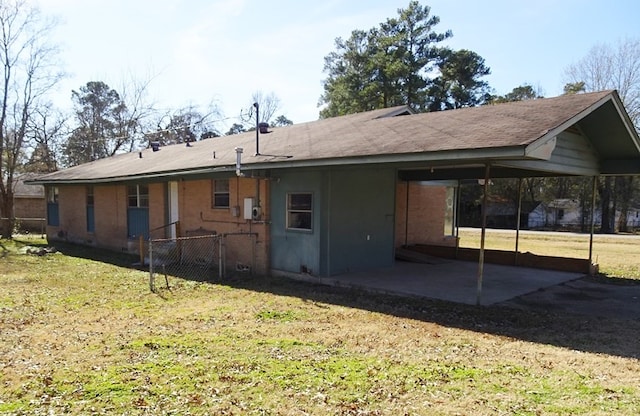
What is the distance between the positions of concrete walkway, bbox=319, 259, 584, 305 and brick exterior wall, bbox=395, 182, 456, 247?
3.14 metres

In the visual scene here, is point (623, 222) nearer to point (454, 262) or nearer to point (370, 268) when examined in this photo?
point (454, 262)

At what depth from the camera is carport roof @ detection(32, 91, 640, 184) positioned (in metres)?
6.77

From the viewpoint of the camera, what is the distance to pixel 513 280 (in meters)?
10.3

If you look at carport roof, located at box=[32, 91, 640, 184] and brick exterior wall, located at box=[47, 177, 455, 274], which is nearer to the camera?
carport roof, located at box=[32, 91, 640, 184]

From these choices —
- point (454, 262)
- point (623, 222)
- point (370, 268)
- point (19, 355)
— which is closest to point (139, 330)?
point (19, 355)

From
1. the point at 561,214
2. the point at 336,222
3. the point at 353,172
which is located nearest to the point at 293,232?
the point at 336,222

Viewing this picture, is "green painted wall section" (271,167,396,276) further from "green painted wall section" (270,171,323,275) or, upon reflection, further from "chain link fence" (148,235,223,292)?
"chain link fence" (148,235,223,292)

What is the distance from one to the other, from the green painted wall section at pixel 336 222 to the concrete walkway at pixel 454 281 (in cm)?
43

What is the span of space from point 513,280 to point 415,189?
649 centimetres

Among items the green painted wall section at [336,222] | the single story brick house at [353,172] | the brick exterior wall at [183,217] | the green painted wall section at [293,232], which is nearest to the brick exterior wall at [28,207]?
the brick exterior wall at [183,217]

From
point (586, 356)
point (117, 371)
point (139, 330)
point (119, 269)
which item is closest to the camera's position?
point (117, 371)

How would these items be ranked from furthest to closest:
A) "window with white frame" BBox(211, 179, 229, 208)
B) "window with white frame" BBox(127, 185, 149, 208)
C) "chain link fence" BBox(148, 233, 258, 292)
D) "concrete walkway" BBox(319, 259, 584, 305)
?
1. "window with white frame" BBox(127, 185, 149, 208)
2. "window with white frame" BBox(211, 179, 229, 208)
3. "chain link fence" BBox(148, 233, 258, 292)
4. "concrete walkway" BBox(319, 259, 584, 305)

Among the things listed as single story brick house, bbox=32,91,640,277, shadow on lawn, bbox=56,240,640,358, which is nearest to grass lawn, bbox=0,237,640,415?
shadow on lawn, bbox=56,240,640,358

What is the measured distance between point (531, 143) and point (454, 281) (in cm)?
460
